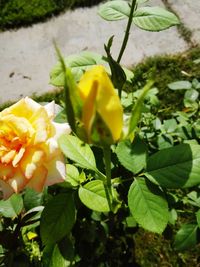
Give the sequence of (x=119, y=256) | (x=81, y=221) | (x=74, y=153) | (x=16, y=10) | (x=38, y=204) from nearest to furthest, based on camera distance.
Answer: (x=74, y=153) < (x=38, y=204) < (x=81, y=221) < (x=119, y=256) < (x=16, y=10)

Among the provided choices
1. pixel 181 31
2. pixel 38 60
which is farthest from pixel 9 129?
pixel 181 31

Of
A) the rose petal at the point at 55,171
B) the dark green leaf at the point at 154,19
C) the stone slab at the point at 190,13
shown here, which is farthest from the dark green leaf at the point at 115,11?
the stone slab at the point at 190,13

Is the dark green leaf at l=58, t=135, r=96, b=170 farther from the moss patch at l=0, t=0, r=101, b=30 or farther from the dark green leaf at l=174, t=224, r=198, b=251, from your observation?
the moss patch at l=0, t=0, r=101, b=30

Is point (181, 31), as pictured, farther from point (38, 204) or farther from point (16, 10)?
point (38, 204)

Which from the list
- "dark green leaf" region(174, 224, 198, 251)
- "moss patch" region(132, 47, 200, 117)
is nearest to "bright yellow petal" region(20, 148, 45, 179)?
"dark green leaf" region(174, 224, 198, 251)

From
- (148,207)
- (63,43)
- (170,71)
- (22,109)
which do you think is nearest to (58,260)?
(148,207)

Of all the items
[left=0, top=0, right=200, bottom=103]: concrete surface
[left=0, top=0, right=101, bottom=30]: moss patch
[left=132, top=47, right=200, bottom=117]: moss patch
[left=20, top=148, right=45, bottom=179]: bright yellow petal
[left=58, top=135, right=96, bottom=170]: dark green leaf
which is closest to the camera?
[left=20, top=148, right=45, bottom=179]: bright yellow petal

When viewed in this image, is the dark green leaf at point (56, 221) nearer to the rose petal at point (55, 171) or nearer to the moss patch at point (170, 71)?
the rose petal at point (55, 171)
